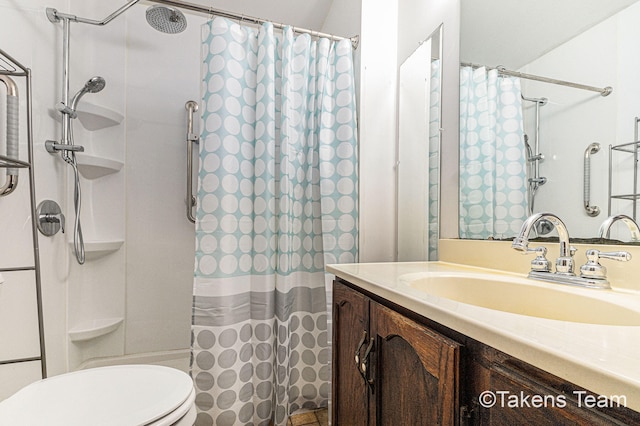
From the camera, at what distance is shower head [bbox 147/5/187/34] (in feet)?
4.70

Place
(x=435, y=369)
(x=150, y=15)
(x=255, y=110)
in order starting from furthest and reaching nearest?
1. (x=150, y=15)
2. (x=255, y=110)
3. (x=435, y=369)

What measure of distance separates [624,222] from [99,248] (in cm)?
206

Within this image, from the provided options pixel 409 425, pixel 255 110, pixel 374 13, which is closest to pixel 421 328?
pixel 409 425

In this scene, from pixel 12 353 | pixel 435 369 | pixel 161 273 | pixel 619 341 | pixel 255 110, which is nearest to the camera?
pixel 619 341

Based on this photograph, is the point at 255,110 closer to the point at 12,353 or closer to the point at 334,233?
the point at 334,233

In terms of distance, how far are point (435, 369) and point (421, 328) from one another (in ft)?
0.23

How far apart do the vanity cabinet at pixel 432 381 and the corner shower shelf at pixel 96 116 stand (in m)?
1.61

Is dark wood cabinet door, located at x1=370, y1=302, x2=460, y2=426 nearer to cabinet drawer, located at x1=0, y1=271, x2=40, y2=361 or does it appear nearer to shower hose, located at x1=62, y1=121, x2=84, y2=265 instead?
cabinet drawer, located at x1=0, y1=271, x2=40, y2=361

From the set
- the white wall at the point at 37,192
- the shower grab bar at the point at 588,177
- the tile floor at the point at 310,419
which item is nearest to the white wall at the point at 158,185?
the white wall at the point at 37,192

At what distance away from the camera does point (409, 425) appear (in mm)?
577

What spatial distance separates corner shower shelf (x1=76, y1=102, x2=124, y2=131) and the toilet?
51.5 inches

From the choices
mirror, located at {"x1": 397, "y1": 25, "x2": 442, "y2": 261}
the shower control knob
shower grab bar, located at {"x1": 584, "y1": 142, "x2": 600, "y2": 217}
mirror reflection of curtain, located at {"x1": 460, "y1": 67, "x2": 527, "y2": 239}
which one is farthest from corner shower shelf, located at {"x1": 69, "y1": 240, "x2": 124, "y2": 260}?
shower grab bar, located at {"x1": 584, "y1": 142, "x2": 600, "y2": 217}

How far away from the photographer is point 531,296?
703 millimetres

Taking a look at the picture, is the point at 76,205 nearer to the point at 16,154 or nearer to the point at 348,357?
the point at 16,154
